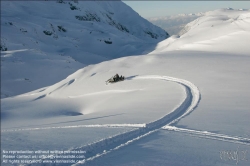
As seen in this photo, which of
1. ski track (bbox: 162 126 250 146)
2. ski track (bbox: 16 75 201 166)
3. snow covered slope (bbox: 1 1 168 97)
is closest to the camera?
ski track (bbox: 16 75 201 166)

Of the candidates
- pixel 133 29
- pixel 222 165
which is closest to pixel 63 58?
pixel 222 165

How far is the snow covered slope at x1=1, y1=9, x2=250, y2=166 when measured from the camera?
5453 millimetres

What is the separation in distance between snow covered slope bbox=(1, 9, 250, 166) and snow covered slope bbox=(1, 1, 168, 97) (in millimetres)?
7403

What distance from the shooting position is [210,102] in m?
8.72

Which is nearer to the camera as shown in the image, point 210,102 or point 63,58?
point 210,102

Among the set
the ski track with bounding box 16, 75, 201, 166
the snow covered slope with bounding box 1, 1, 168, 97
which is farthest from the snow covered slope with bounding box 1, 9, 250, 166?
the snow covered slope with bounding box 1, 1, 168, 97

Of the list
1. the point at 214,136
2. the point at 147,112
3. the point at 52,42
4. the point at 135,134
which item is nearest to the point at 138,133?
the point at 135,134

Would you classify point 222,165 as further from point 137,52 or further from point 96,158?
point 137,52

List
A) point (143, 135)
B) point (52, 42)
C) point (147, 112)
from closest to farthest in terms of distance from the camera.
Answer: point (143, 135) → point (147, 112) → point (52, 42)

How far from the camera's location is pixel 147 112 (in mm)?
8203

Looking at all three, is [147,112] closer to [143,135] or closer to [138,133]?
[138,133]

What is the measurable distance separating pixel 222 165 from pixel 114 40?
43.2m

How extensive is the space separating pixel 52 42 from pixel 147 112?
33804 mm

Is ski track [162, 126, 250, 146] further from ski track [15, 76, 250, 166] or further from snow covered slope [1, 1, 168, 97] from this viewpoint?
snow covered slope [1, 1, 168, 97]
